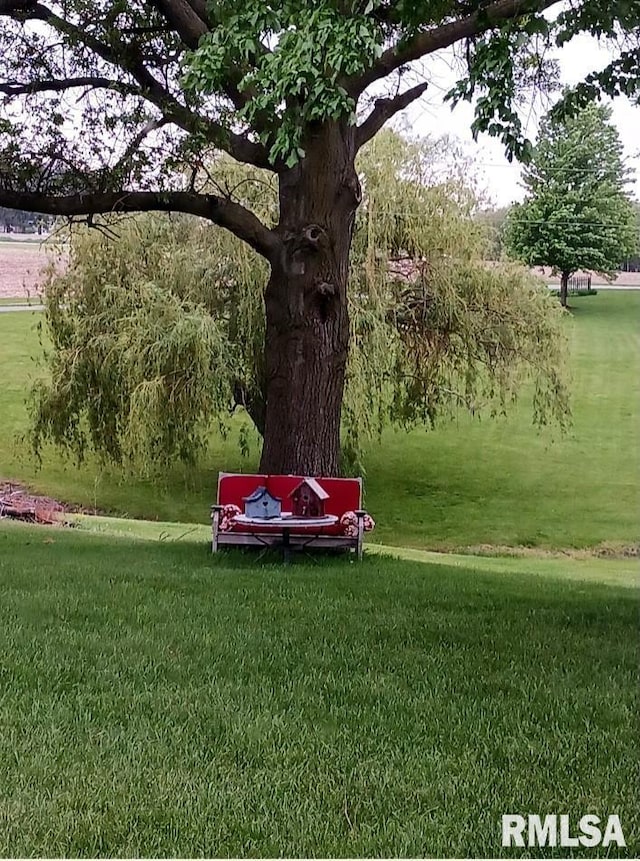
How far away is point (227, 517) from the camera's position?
5.53m

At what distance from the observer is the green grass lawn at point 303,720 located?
182 centimetres

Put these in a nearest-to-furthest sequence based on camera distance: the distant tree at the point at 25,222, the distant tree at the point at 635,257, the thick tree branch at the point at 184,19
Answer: the thick tree branch at the point at 184,19
the distant tree at the point at 635,257
the distant tree at the point at 25,222

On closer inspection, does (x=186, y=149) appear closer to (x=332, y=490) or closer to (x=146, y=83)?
(x=146, y=83)

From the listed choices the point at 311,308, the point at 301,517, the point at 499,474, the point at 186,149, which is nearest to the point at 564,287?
the point at 499,474

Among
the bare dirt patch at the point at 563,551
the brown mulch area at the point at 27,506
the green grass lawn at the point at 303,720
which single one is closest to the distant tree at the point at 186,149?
the green grass lawn at the point at 303,720

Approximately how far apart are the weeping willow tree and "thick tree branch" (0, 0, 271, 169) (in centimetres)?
317

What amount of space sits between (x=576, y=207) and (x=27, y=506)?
8095 millimetres

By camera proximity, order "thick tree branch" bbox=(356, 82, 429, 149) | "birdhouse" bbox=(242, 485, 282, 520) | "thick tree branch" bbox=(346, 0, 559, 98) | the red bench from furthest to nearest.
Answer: "thick tree branch" bbox=(356, 82, 429, 149), the red bench, "birdhouse" bbox=(242, 485, 282, 520), "thick tree branch" bbox=(346, 0, 559, 98)

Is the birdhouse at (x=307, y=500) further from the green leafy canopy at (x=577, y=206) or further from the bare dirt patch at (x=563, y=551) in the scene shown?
the bare dirt patch at (x=563, y=551)

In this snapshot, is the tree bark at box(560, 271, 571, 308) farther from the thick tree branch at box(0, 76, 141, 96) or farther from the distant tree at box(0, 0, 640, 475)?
the thick tree branch at box(0, 76, 141, 96)

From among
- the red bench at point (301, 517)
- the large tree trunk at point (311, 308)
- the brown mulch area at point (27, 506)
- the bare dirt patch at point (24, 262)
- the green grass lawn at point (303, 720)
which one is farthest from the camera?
the bare dirt patch at point (24, 262)

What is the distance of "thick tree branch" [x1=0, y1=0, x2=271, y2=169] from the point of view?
564cm

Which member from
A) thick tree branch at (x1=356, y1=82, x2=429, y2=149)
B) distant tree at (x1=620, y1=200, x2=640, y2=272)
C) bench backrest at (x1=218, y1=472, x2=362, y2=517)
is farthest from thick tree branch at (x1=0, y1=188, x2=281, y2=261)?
distant tree at (x1=620, y1=200, x2=640, y2=272)

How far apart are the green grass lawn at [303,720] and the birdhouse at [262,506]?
1.08 meters
